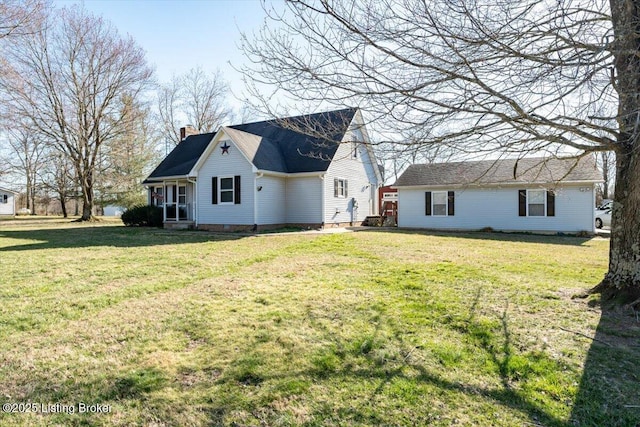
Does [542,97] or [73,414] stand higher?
[542,97]

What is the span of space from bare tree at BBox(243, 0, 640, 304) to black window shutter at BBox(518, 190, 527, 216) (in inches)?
517

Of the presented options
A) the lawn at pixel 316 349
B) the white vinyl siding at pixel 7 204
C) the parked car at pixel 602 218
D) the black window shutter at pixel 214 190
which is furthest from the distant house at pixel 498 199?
the white vinyl siding at pixel 7 204

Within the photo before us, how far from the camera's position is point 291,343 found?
3.69 metres

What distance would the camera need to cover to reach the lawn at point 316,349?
8.57 ft

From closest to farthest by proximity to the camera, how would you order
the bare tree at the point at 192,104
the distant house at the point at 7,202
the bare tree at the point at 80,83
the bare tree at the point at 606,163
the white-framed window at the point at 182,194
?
the bare tree at the point at 606,163
the white-framed window at the point at 182,194
the bare tree at the point at 80,83
the bare tree at the point at 192,104
the distant house at the point at 7,202

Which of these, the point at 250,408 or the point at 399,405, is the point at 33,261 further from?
the point at 399,405

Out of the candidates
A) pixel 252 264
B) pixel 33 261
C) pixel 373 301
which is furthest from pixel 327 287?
pixel 33 261

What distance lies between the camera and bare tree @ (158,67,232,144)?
35.2 metres

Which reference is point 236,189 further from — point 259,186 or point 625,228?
point 625,228

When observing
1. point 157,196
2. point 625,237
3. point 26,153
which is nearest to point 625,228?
point 625,237

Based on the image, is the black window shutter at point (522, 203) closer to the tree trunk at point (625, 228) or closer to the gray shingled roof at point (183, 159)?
the tree trunk at point (625, 228)

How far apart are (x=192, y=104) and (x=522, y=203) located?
3093 cm

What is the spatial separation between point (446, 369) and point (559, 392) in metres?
0.83

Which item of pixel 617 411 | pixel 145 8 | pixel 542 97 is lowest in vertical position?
pixel 617 411
